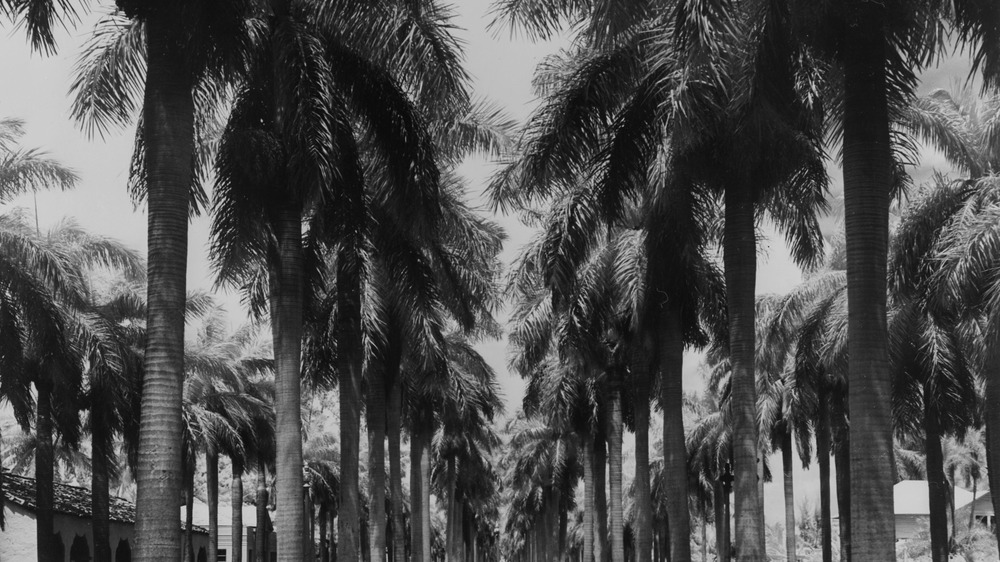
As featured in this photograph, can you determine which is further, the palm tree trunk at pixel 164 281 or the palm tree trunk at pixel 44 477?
the palm tree trunk at pixel 44 477

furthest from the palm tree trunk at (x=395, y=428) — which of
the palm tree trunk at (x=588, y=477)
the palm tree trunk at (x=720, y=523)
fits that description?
the palm tree trunk at (x=720, y=523)

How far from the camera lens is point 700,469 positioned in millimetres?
58719

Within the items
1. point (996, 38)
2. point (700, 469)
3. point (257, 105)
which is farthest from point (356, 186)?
point (700, 469)

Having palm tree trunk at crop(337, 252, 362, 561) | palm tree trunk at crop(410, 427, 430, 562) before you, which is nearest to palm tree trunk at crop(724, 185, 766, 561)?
palm tree trunk at crop(337, 252, 362, 561)

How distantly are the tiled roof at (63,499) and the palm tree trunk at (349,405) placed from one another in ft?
53.7

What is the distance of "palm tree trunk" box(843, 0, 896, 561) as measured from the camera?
11.1 metres

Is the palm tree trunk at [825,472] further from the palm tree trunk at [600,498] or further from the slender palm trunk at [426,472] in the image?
the slender palm trunk at [426,472]

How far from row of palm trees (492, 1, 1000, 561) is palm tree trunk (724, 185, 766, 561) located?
32mm

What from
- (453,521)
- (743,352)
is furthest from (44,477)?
(453,521)

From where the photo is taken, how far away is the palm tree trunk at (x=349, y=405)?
19844 millimetres

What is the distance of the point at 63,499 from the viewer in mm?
39812

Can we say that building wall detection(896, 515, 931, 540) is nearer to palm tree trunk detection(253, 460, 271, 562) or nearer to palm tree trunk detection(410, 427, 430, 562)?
palm tree trunk detection(253, 460, 271, 562)

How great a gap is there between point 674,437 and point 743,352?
18.7 ft

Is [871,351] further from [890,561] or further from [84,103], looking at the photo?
[84,103]
